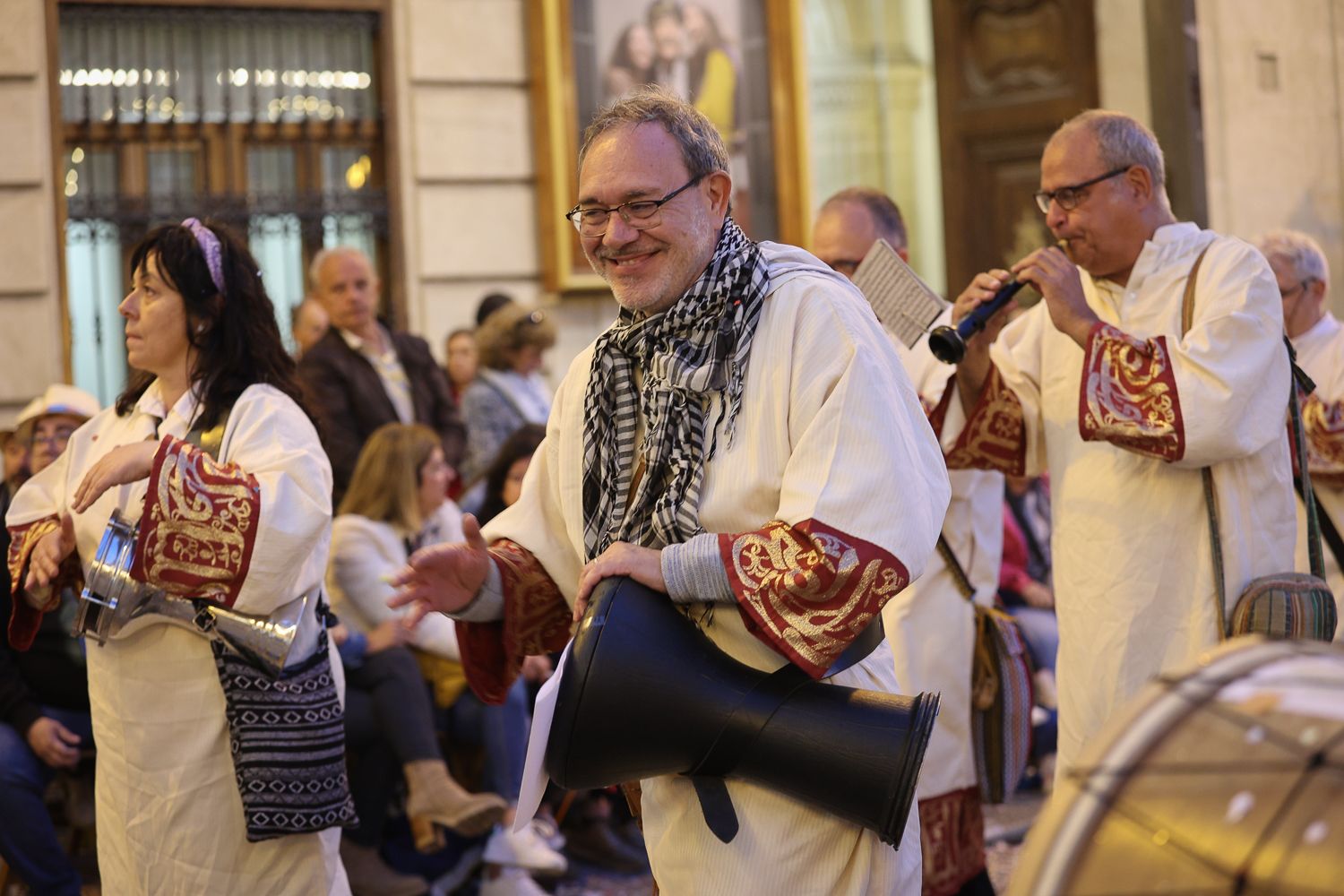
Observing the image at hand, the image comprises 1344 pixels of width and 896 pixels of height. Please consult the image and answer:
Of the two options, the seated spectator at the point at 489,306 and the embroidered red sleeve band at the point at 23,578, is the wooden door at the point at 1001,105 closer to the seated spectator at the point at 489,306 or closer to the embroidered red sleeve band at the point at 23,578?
the seated spectator at the point at 489,306

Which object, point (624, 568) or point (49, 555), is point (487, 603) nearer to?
point (624, 568)

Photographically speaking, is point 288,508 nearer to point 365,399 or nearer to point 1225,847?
point 1225,847

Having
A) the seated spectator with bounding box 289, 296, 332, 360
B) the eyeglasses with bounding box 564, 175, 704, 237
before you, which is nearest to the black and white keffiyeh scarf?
the eyeglasses with bounding box 564, 175, 704, 237

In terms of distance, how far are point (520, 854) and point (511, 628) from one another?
268 centimetres

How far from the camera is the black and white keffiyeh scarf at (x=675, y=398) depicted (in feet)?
8.22

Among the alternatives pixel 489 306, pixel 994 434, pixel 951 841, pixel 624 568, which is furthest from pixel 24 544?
pixel 489 306

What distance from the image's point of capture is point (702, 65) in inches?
354

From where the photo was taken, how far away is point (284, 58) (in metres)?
8.48

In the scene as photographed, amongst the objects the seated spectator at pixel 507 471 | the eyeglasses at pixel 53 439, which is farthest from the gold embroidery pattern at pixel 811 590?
the seated spectator at pixel 507 471

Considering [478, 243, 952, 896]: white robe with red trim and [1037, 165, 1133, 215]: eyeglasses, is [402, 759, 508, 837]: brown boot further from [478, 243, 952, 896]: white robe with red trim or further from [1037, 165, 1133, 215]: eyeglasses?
[1037, 165, 1133, 215]: eyeglasses

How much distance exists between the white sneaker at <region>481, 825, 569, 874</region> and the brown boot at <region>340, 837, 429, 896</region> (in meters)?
0.25

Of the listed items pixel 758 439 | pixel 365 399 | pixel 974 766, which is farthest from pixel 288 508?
pixel 365 399

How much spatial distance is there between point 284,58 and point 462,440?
9.47 ft

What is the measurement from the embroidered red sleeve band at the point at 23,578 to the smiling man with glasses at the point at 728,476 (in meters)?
1.30
